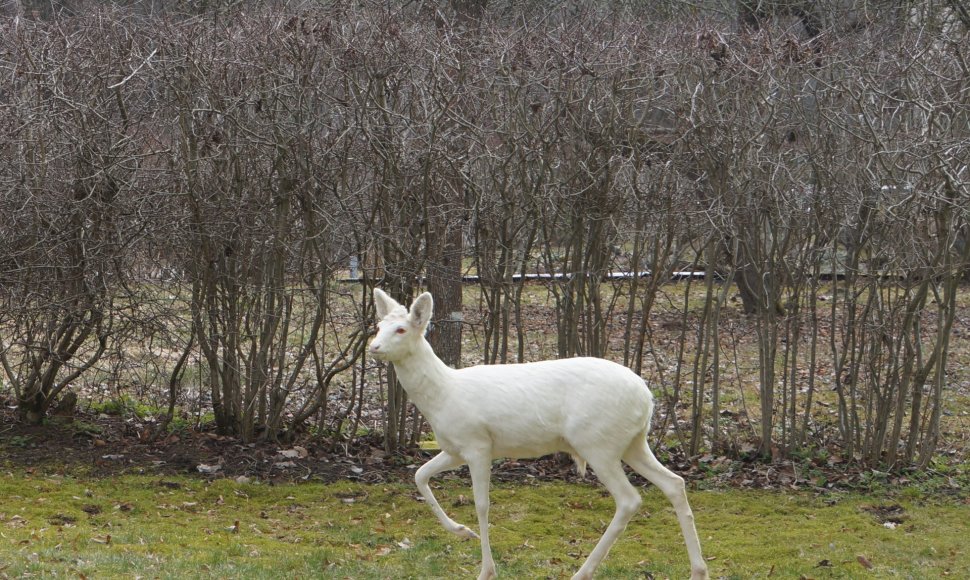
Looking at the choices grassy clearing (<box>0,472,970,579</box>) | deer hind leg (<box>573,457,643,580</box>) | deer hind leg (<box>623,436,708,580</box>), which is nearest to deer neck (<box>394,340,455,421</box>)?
deer hind leg (<box>573,457,643,580</box>)

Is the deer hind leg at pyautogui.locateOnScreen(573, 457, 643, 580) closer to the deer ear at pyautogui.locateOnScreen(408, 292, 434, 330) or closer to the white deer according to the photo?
the white deer

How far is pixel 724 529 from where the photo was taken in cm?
873

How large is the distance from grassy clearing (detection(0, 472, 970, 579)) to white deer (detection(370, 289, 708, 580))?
0.99 meters

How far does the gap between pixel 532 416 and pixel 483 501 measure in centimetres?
58

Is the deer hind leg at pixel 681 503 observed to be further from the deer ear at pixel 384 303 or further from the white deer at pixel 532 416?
the deer ear at pixel 384 303

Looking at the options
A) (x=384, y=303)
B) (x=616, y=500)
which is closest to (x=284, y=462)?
(x=384, y=303)

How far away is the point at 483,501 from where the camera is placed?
6.55m

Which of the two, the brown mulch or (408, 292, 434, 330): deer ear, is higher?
(408, 292, 434, 330): deer ear

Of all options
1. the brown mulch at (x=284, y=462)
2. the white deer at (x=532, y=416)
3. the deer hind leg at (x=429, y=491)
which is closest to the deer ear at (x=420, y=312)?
the white deer at (x=532, y=416)

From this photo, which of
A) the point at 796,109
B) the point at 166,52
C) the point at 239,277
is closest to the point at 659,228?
the point at 796,109

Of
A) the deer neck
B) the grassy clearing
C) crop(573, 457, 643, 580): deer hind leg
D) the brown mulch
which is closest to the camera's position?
crop(573, 457, 643, 580): deer hind leg

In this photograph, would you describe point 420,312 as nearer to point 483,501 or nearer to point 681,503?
Answer: point 483,501

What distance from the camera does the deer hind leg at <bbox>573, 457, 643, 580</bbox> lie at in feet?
21.1

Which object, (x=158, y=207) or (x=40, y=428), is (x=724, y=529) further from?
(x=40, y=428)
